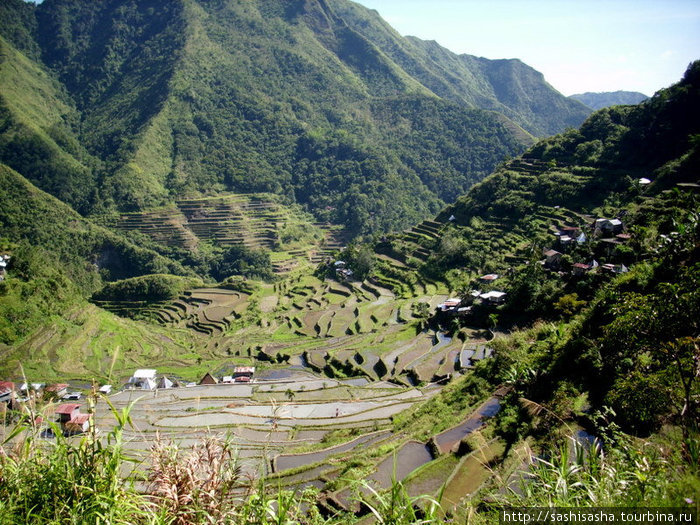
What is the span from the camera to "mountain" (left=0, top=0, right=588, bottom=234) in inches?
3829

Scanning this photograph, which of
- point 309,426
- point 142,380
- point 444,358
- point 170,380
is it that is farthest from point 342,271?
point 309,426

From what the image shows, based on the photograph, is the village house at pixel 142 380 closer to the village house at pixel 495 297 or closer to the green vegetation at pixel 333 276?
the green vegetation at pixel 333 276

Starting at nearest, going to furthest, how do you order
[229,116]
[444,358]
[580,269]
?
[580,269] < [444,358] < [229,116]

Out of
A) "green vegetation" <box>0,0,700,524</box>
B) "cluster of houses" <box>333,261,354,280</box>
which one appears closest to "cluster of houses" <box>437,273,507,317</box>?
"green vegetation" <box>0,0,700,524</box>

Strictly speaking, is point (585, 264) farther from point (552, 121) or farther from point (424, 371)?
point (552, 121)

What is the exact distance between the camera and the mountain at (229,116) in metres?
97.2

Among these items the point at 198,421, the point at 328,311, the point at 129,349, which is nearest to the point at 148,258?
the point at 129,349

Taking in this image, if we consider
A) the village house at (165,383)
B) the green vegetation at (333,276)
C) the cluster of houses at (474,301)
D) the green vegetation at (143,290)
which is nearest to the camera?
the green vegetation at (333,276)

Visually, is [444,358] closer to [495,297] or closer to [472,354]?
[472,354]

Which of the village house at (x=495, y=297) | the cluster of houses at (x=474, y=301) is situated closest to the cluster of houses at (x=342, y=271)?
the cluster of houses at (x=474, y=301)

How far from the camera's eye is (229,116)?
12862 centimetres

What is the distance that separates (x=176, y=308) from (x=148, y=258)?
20.9 m

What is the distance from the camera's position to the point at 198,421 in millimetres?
23156

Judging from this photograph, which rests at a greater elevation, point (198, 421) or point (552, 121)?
point (552, 121)
